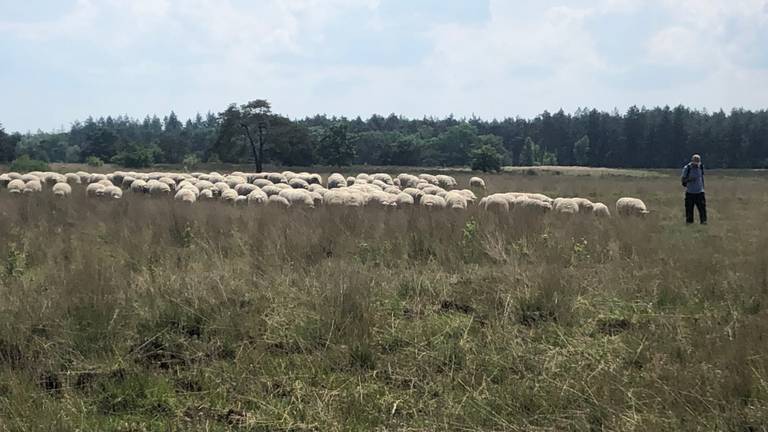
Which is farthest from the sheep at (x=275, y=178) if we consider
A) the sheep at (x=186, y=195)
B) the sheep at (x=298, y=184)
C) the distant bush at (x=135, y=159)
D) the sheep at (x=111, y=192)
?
the distant bush at (x=135, y=159)

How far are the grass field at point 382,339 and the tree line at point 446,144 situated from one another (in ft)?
127

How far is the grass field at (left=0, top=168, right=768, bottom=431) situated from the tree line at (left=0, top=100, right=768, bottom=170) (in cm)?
3870

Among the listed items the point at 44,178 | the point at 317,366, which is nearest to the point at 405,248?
the point at 317,366

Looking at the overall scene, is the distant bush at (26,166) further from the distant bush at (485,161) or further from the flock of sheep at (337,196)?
the distant bush at (485,161)

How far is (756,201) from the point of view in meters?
20.1

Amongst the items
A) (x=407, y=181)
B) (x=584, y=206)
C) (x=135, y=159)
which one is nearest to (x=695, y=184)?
(x=584, y=206)

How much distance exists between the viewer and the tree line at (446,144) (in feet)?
167

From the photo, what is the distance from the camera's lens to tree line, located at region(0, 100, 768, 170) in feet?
167

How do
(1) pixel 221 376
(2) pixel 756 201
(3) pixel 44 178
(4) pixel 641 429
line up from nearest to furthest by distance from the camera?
(4) pixel 641 429 → (1) pixel 221 376 → (2) pixel 756 201 → (3) pixel 44 178

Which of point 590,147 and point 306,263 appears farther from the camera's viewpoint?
point 590,147

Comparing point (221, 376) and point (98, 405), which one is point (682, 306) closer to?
point (221, 376)

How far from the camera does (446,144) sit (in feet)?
311

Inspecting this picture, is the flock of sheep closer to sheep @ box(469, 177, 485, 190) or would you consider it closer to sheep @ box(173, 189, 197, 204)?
sheep @ box(173, 189, 197, 204)

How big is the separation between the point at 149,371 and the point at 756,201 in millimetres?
20986
